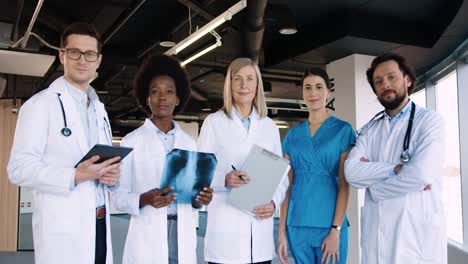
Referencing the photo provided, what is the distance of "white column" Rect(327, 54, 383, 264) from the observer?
659 centimetres

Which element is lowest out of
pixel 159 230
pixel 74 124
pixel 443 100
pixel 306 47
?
pixel 159 230

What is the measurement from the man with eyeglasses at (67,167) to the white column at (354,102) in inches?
204

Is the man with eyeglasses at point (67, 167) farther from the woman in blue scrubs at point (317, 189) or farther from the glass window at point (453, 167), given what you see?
the glass window at point (453, 167)

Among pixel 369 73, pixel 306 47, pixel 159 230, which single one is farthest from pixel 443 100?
pixel 159 230

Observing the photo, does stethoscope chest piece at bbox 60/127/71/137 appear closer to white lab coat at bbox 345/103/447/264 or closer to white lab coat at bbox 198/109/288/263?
white lab coat at bbox 198/109/288/263

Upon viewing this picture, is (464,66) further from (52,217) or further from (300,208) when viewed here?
(52,217)

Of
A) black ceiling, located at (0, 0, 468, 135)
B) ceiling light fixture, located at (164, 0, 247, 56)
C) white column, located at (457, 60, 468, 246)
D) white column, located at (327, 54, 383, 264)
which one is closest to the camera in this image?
ceiling light fixture, located at (164, 0, 247, 56)

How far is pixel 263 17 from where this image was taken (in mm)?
5820

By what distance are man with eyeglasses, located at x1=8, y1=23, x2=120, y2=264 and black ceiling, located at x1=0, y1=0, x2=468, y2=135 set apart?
11.7 ft

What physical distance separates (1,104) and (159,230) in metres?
9.02

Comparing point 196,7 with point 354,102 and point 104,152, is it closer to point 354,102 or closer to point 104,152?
point 354,102

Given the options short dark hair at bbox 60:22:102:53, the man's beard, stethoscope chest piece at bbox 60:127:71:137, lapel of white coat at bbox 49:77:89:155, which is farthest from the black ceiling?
stethoscope chest piece at bbox 60:127:71:137

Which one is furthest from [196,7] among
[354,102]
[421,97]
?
[421,97]

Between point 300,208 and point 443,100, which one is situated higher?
point 443,100
